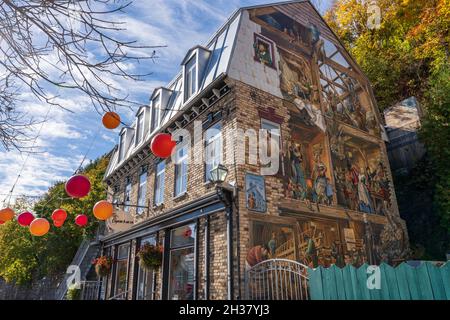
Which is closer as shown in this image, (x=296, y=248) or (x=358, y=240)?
(x=296, y=248)

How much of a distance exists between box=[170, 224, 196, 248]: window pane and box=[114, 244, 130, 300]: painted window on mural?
3982mm

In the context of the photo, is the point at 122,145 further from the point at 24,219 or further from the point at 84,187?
the point at 84,187

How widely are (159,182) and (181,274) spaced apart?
4279mm

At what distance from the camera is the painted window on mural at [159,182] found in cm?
1242

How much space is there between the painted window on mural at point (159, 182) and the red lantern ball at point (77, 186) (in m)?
5.35

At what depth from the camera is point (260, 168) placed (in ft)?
29.3

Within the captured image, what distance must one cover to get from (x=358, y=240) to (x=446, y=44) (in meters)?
13.6

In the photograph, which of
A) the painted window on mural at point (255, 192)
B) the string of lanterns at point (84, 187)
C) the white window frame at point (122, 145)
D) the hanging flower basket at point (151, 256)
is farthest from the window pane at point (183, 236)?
the white window frame at point (122, 145)

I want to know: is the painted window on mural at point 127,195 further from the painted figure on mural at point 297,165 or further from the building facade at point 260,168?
the painted figure on mural at point 297,165

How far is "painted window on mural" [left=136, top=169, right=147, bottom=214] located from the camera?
45.0 feet

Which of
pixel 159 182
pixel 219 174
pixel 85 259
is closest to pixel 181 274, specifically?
pixel 219 174
